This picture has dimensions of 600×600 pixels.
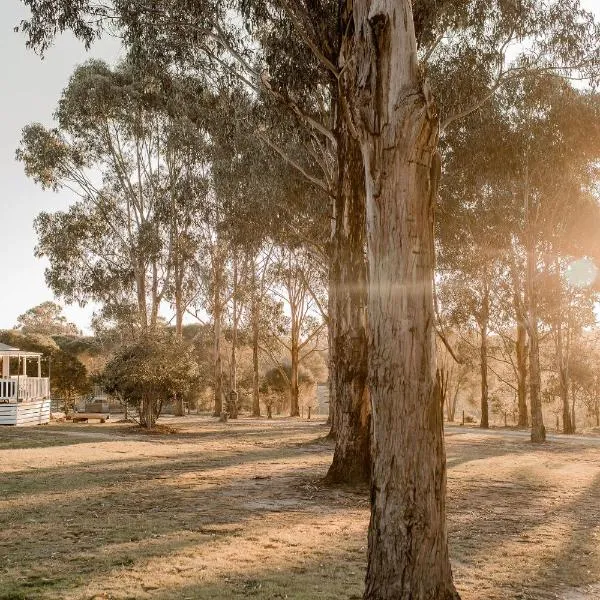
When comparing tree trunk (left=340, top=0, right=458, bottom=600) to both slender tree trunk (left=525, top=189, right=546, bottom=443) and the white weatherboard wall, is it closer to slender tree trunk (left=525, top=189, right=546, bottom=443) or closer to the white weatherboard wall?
slender tree trunk (left=525, top=189, right=546, bottom=443)

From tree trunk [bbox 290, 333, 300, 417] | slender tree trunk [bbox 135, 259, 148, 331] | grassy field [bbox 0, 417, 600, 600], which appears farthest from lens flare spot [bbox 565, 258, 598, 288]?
slender tree trunk [bbox 135, 259, 148, 331]

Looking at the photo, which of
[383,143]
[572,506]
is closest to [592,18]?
[572,506]

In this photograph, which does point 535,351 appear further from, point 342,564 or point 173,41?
point 342,564

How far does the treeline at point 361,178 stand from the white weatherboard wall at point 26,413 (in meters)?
4.91

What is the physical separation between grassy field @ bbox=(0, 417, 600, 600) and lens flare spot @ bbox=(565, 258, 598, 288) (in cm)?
1448

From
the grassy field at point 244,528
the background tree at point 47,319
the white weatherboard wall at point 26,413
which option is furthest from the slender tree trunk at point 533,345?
the background tree at point 47,319

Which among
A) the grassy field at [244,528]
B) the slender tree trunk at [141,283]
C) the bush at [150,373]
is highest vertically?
the slender tree trunk at [141,283]

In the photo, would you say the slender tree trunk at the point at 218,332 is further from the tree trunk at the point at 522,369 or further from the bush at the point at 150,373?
the tree trunk at the point at 522,369

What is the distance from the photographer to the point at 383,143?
419 centimetres

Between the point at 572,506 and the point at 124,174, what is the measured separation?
2240 centimetres

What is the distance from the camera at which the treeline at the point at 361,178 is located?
4.02 meters

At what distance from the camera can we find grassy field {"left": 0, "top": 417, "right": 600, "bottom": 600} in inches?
193

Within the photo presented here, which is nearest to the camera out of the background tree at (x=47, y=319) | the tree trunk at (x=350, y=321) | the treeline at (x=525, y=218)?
the tree trunk at (x=350, y=321)

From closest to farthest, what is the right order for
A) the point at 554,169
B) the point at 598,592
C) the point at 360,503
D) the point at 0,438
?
the point at 598,592 < the point at 360,503 < the point at 0,438 < the point at 554,169
